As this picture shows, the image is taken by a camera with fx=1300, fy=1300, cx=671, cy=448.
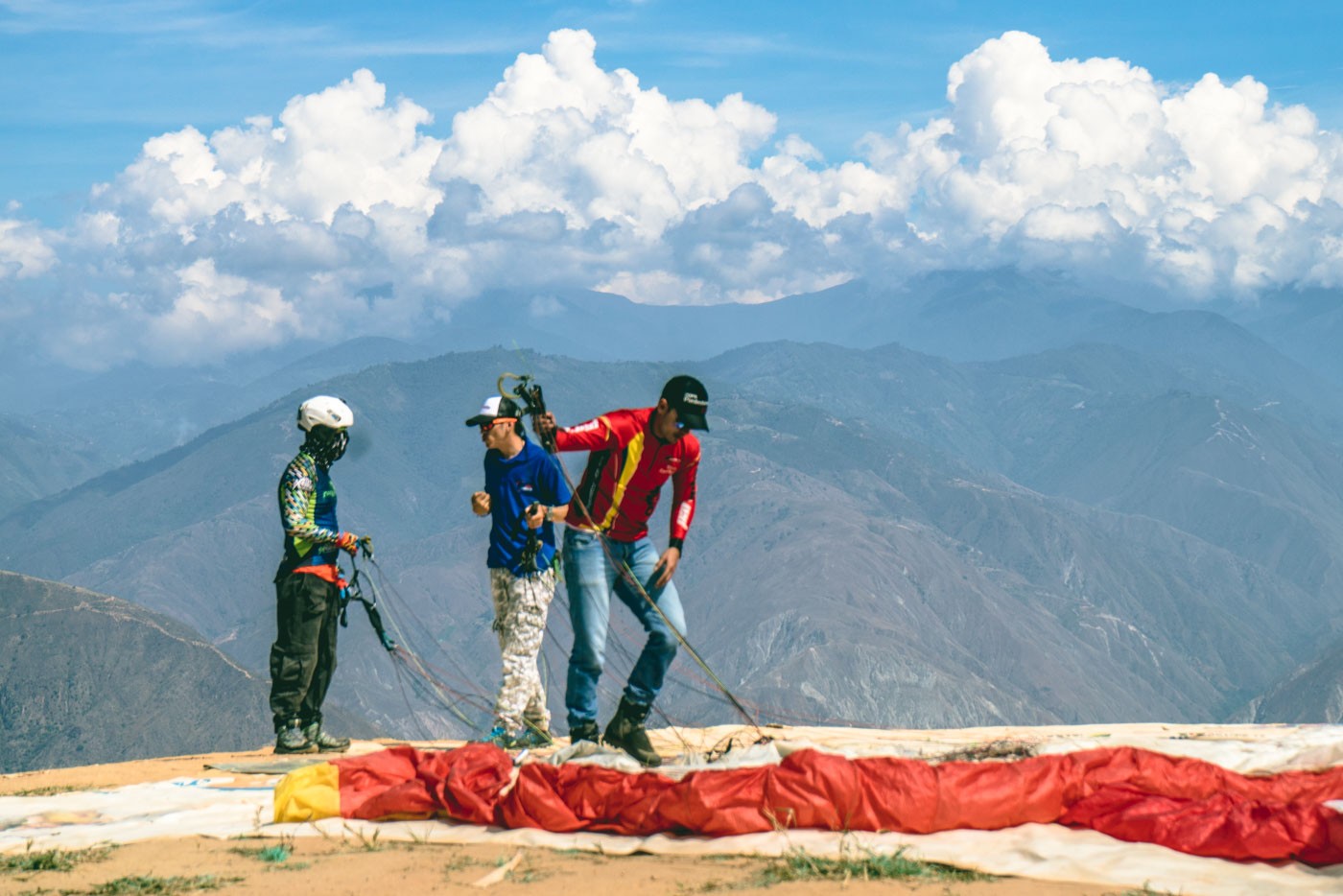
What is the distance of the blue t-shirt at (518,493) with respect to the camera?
10.8 m

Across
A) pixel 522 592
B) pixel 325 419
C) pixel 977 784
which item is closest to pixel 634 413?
pixel 522 592

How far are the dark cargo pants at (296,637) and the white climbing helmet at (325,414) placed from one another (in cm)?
134

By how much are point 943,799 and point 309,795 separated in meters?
4.21

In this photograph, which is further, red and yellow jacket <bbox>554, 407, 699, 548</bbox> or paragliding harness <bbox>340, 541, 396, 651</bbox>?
→ paragliding harness <bbox>340, 541, 396, 651</bbox>

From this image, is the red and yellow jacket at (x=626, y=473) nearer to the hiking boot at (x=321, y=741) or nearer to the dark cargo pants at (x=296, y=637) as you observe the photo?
the dark cargo pants at (x=296, y=637)

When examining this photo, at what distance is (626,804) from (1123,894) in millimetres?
3016

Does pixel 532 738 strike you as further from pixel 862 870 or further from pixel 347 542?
pixel 862 870

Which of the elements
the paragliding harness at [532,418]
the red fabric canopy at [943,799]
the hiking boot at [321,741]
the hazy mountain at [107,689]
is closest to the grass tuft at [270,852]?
the red fabric canopy at [943,799]

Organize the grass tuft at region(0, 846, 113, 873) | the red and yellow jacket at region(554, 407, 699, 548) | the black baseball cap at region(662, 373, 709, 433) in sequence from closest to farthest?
the grass tuft at region(0, 846, 113, 873), the black baseball cap at region(662, 373, 709, 433), the red and yellow jacket at region(554, 407, 699, 548)

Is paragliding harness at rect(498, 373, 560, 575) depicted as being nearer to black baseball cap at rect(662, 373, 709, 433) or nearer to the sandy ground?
black baseball cap at rect(662, 373, 709, 433)

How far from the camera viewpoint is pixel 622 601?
401 inches

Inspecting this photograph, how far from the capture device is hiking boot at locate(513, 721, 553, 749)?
10.7 meters

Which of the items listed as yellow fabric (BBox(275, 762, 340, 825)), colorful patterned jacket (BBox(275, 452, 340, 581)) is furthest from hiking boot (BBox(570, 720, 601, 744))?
colorful patterned jacket (BBox(275, 452, 340, 581))

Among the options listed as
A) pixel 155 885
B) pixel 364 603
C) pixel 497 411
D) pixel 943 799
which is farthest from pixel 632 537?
pixel 155 885
